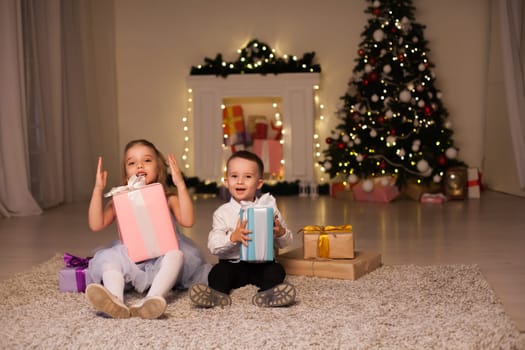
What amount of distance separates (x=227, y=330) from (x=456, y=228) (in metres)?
2.62

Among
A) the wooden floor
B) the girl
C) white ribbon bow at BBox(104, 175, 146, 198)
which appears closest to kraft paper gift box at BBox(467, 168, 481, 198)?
the wooden floor

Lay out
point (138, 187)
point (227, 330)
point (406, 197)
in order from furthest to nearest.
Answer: point (406, 197) < point (138, 187) < point (227, 330)

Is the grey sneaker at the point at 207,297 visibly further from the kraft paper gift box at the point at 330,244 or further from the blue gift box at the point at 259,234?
the kraft paper gift box at the point at 330,244

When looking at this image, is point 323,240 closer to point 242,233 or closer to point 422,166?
point 242,233

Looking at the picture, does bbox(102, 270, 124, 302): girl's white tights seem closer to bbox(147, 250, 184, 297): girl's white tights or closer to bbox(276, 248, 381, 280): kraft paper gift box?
bbox(147, 250, 184, 297): girl's white tights

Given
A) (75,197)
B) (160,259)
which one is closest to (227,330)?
(160,259)

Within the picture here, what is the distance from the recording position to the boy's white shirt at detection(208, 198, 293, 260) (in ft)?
8.75

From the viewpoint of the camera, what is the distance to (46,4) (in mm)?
5898

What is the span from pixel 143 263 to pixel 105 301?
42 centimetres

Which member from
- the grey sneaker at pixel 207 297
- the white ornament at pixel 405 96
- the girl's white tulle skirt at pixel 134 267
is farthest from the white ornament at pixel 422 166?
the grey sneaker at pixel 207 297

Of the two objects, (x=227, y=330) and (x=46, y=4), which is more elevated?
(x=46, y=4)

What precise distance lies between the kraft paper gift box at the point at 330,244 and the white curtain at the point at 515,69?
355 centimetres

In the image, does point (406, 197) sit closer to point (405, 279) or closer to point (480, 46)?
point (480, 46)

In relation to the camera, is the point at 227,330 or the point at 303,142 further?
the point at 303,142
